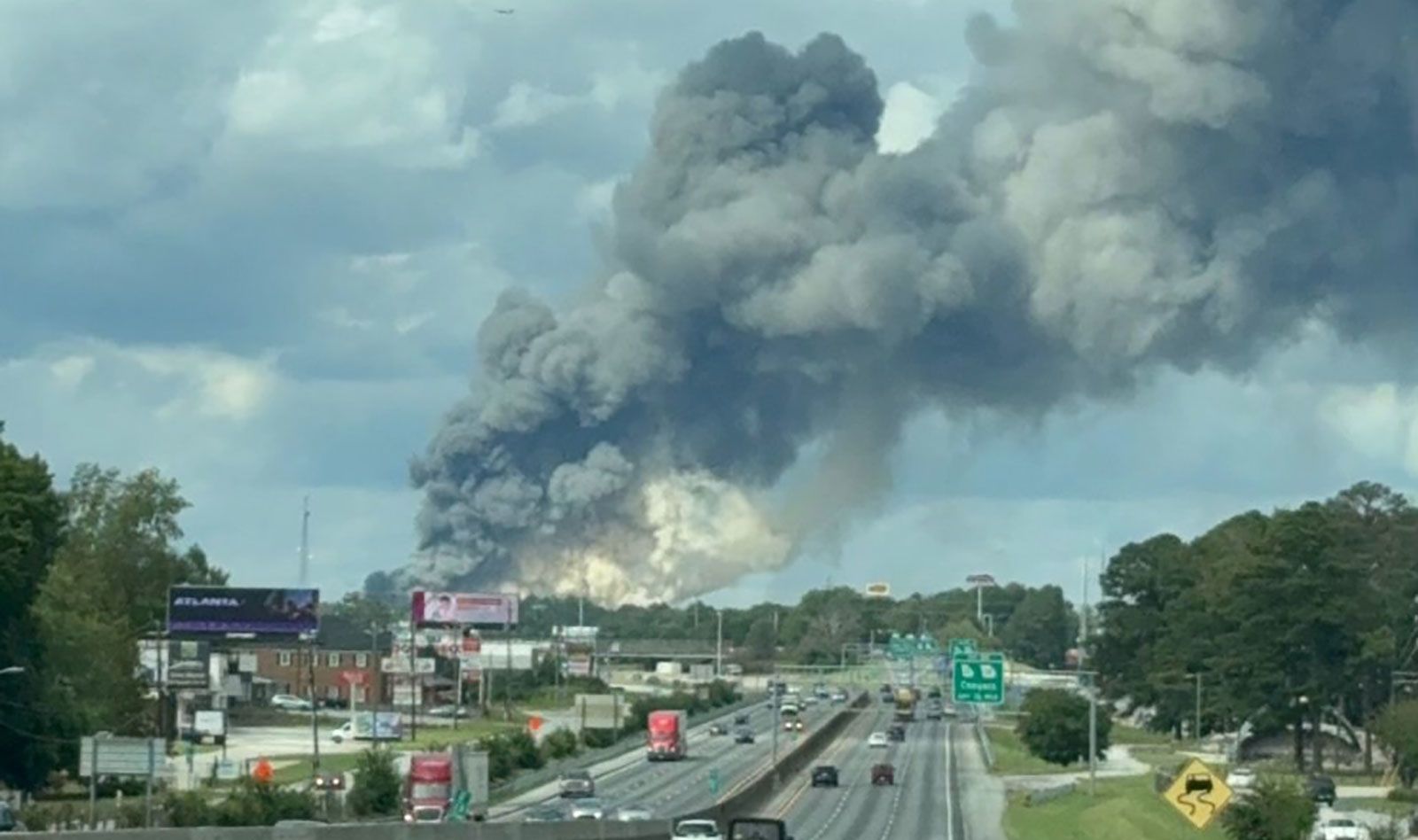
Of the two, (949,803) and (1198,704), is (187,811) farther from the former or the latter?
(1198,704)

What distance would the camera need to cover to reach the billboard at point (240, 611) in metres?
140

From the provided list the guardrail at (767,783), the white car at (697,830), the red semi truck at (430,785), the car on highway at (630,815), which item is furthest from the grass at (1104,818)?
the red semi truck at (430,785)

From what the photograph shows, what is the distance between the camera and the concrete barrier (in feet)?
111

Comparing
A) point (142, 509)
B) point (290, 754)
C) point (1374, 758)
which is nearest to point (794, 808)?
point (290, 754)

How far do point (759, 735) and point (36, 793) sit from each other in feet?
244

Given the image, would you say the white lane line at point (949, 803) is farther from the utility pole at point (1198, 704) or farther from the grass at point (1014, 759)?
the utility pole at point (1198, 704)

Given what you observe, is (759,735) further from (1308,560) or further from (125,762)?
(125,762)

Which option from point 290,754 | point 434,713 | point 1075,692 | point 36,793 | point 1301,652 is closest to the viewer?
point 36,793

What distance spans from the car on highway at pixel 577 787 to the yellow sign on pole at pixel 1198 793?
2373 inches

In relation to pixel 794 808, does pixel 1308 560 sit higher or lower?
higher

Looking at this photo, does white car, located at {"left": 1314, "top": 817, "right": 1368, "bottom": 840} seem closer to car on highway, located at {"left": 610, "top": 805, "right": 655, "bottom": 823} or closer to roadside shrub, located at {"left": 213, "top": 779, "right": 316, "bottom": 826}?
car on highway, located at {"left": 610, "top": 805, "right": 655, "bottom": 823}

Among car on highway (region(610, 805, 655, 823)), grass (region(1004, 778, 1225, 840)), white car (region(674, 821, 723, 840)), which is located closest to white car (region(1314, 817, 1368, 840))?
grass (region(1004, 778, 1225, 840))

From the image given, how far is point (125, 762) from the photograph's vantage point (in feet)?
264

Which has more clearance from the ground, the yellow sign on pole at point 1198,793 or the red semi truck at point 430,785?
the yellow sign on pole at point 1198,793
